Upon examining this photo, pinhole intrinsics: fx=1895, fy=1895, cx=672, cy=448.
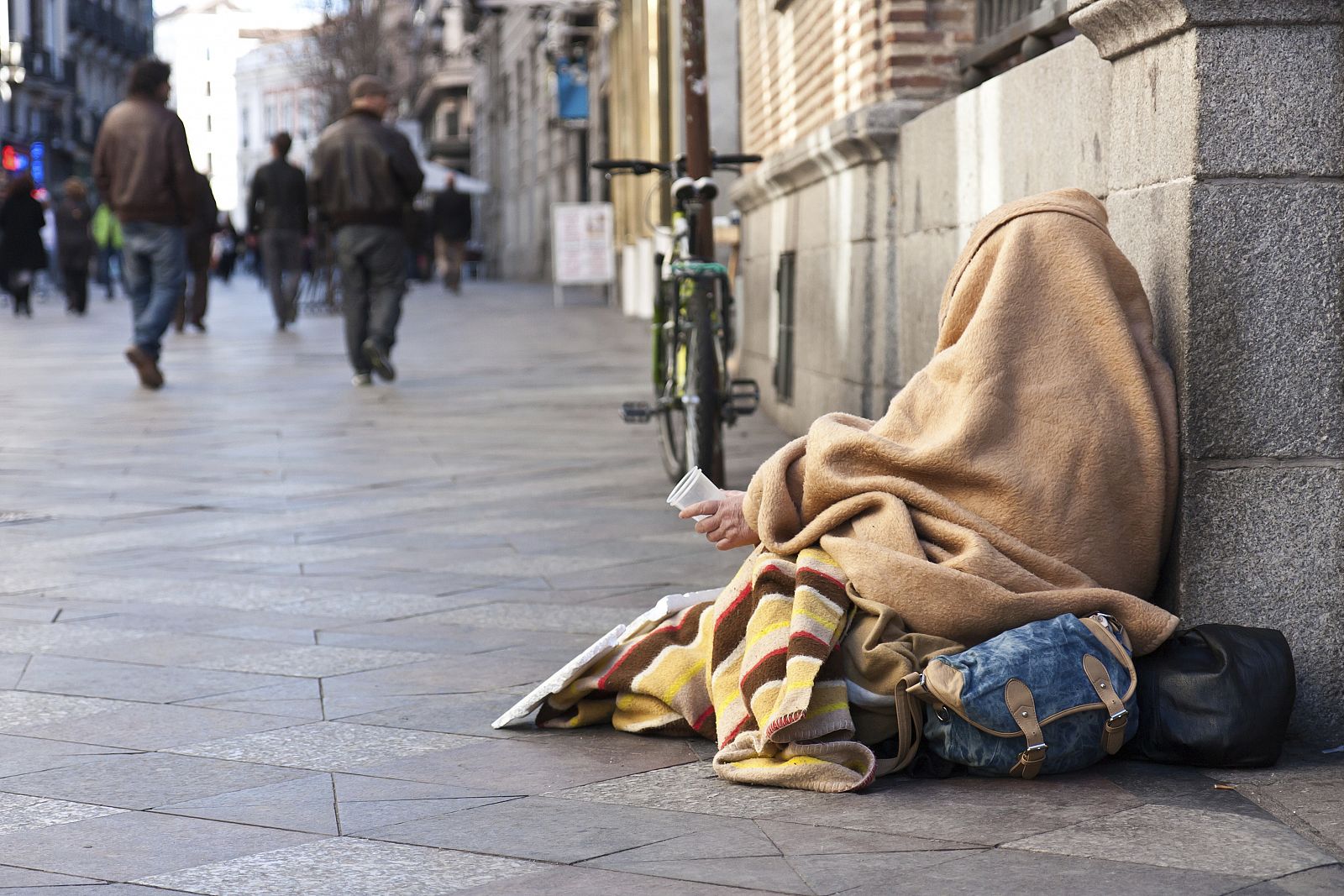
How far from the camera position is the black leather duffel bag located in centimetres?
336

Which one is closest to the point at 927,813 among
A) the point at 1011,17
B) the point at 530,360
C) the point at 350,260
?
the point at 1011,17

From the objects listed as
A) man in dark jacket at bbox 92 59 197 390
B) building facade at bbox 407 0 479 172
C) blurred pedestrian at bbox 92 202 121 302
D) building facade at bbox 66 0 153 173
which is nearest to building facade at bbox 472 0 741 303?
building facade at bbox 407 0 479 172

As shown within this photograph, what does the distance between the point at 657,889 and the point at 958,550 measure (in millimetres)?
1012

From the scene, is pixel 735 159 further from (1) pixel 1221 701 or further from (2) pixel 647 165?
(1) pixel 1221 701

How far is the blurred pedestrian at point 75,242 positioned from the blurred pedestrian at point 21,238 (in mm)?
341

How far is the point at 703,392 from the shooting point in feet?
22.9

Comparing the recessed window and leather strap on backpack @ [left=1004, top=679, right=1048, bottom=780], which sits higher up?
the recessed window

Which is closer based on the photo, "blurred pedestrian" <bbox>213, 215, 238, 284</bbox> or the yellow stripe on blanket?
the yellow stripe on blanket

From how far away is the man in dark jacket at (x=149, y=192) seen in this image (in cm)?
1235

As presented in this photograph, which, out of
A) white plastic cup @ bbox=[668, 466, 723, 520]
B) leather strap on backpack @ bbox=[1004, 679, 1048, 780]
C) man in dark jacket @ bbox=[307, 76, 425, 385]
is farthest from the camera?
man in dark jacket @ bbox=[307, 76, 425, 385]

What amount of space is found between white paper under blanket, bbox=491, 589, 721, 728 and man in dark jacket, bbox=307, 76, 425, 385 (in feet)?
29.2

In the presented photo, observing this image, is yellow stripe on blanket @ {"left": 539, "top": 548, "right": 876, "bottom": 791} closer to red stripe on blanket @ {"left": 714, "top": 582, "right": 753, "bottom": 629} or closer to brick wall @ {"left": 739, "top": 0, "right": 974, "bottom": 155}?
red stripe on blanket @ {"left": 714, "top": 582, "right": 753, "bottom": 629}

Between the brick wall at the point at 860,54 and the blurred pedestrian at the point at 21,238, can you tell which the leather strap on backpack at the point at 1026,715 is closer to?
the brick wall at the point at 860,54

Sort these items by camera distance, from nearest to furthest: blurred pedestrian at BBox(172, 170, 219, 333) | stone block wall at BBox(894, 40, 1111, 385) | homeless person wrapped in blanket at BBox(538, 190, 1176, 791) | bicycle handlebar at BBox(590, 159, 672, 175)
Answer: homeless person wrapped in blanket at BBox(538, 190, 1176, 791) → stone block wall at BBox(894, 40, 1111, 385) → bicycle handlebar at BBox(590, 159, 672, 175) → blurred pedestrian at BBox(172, 170, 219, 333)
